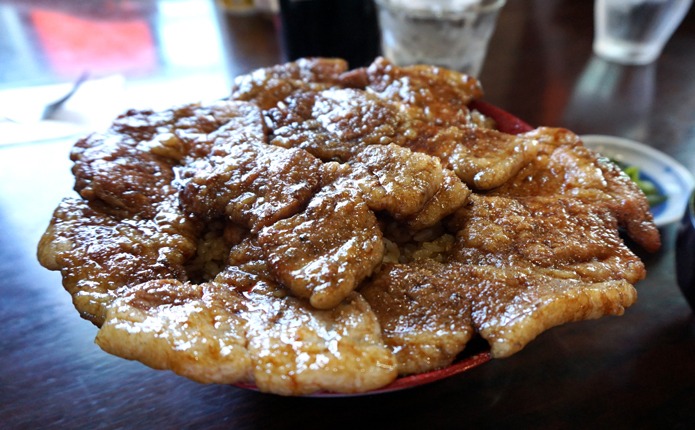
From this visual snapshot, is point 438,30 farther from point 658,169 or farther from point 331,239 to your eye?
point 331,239

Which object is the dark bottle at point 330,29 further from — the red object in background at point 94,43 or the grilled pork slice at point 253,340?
the grilled pork slice at point 253,340

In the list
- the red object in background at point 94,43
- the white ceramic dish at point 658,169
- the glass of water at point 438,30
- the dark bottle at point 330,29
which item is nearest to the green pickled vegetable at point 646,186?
the white ceramic dish at point 658,169

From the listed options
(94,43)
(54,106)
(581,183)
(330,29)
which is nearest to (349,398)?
(581,183)

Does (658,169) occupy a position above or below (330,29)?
below

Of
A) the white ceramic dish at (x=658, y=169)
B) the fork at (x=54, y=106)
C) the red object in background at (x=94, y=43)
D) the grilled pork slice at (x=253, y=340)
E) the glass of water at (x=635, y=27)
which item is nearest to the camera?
the grilled pork slice at (x=253, y=340)

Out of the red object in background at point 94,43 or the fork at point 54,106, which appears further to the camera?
the red object in background at point 94,43

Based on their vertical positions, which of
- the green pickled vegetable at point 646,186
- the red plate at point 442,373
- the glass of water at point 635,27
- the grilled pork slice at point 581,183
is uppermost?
the grilled pork slice at point 581,183

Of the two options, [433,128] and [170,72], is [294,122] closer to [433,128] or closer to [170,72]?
[433,128]
